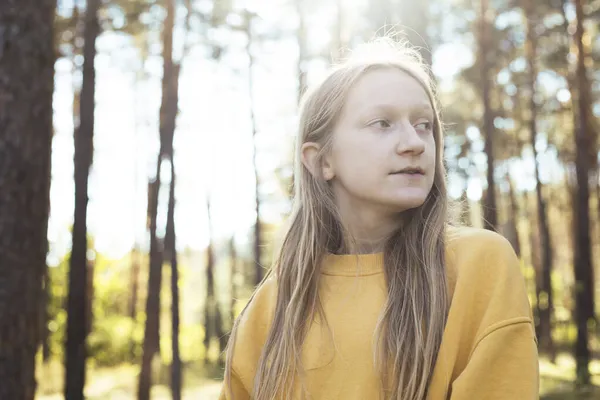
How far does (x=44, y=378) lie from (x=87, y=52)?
1409 centimetres

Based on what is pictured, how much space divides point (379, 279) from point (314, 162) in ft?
1.77

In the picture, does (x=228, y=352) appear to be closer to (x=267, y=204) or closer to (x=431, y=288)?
(x=431, y=288)

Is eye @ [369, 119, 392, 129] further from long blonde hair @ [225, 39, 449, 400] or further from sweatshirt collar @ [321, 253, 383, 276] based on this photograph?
sweatshirt collar @ [321, 253, 383, 276]

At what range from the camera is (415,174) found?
80.3 inches

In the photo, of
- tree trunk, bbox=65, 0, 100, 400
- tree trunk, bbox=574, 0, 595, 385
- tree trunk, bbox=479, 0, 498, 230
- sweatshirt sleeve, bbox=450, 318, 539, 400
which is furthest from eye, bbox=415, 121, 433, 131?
tree trunk, bbox=479, 0, 498, 230

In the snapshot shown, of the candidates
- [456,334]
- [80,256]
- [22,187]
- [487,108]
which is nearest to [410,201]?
[456,334]

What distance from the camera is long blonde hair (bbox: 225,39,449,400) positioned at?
6.06 ft

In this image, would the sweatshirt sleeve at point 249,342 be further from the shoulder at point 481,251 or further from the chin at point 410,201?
the shoulder at point 481,251

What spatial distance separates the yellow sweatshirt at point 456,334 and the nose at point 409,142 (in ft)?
1.01

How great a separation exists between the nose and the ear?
347mm

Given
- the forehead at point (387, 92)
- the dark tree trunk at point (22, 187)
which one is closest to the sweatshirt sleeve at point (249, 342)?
the forehead at point (387, 92)

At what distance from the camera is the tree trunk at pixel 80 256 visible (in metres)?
9.55

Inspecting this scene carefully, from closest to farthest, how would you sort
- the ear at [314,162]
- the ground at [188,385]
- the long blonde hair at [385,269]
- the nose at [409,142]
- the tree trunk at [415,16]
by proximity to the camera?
the long blonde hair at [385,269] < the nose at [409,142] < the ear at [314,162] < the tree trunk at [415,16] < the ground at [188,385]

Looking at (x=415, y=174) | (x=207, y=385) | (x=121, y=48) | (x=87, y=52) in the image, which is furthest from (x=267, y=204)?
(x=415, y=174)
